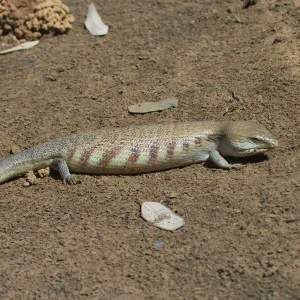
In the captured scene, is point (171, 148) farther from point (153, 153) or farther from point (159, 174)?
point (159, 174)

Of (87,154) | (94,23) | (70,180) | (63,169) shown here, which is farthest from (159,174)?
(94,23)

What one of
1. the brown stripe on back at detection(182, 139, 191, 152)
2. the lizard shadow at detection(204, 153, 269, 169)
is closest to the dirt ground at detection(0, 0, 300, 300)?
the lizard shadow at detection(204, 153, 269, 169)

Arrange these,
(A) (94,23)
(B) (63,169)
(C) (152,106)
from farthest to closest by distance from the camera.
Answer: (A) (94,23)
(C) (152,106)
(B) (63,169)

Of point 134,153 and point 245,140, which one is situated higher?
point 245,140

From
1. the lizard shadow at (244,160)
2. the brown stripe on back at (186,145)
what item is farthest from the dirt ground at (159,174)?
the brown stripe on back at (186,145)

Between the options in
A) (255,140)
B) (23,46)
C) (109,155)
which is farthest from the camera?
(23,46)

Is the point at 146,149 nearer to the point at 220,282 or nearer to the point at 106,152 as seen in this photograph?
the point at 106,152
